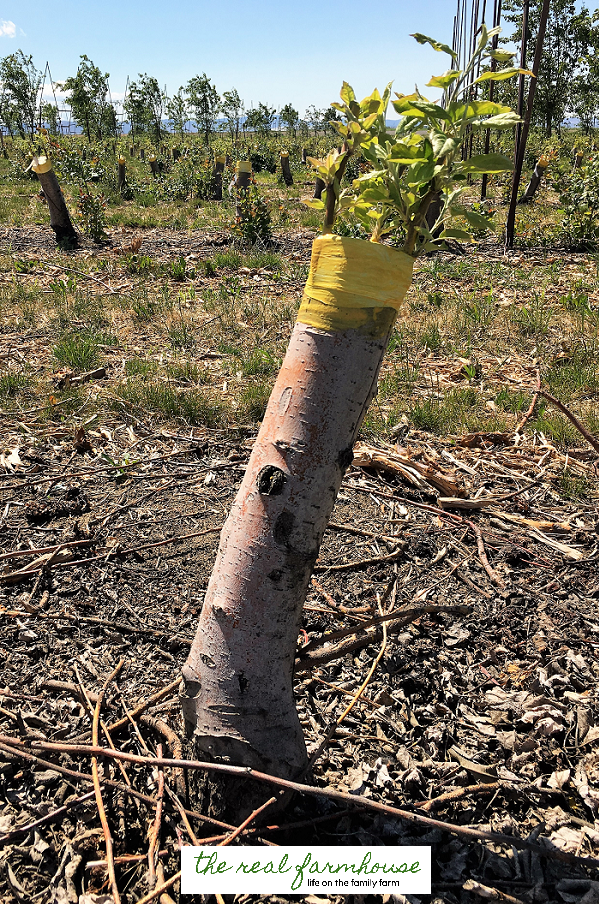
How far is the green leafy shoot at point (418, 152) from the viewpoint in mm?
A: 1018

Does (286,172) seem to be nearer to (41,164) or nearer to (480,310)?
(41,164)

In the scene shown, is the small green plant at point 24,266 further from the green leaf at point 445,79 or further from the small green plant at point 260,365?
the green leaf at point 445,79

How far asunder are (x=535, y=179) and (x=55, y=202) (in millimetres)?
8119

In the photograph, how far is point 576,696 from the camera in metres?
1.66

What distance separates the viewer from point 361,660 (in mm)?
1832

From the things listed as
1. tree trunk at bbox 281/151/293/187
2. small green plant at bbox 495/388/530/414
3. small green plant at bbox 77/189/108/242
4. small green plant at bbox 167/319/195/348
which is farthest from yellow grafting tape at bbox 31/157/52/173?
tree trunk at bbox 281/151/293/187

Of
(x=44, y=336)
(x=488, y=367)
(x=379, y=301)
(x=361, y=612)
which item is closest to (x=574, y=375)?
(x=488, y=367)

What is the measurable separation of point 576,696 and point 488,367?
3.26m

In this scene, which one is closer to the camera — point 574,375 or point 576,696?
point 576,696

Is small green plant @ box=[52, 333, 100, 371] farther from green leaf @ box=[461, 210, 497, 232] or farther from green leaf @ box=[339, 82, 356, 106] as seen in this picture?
green leaf @ box=[461, 210, 497, 232]

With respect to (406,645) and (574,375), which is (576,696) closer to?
(406,645)

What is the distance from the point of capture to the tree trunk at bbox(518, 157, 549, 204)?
973 centimetres

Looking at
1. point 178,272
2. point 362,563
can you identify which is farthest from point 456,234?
point 178,272

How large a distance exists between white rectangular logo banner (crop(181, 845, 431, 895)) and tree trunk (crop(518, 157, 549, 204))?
10967mm
